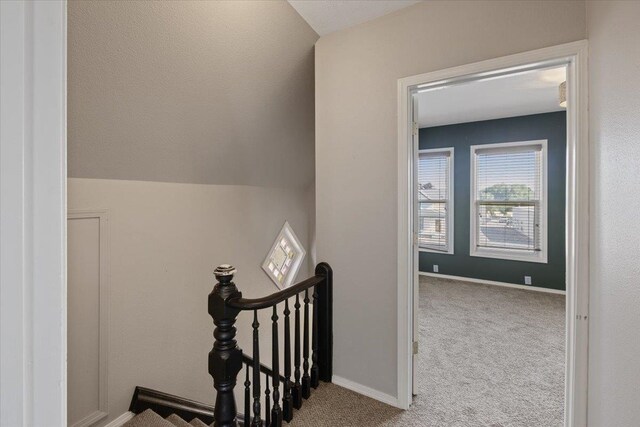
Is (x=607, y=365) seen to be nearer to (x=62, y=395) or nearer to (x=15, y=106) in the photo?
(x=62, y=395)

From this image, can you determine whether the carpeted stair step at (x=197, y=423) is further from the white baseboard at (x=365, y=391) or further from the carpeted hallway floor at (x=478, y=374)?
the white baseboard at (x=365, y=391)

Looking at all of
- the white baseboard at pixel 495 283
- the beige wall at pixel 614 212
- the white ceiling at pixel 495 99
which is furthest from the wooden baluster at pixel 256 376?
the white baseboard at pixel 495 283

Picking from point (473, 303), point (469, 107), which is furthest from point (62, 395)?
point (469, 107)

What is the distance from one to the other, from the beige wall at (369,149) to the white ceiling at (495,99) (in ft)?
4.74

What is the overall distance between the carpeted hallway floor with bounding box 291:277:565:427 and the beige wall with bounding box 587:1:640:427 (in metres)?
0.72

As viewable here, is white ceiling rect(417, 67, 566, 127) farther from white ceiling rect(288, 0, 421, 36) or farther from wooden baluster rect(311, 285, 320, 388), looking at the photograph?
wooden baluster rect(311, 285, 320, 388)

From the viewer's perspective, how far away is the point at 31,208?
1.45 ft

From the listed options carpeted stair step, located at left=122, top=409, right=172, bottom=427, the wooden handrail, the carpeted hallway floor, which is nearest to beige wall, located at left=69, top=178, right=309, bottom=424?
carpeted stair step, located at left=122, top=409, right=172, bottom=427

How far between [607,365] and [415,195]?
119cm

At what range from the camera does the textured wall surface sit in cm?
139

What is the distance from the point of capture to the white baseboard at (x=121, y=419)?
1.94 metres

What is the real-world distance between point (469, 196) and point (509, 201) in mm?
585

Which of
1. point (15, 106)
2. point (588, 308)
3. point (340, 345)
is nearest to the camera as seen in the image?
point (15, 106)

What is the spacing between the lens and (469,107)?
442cm
